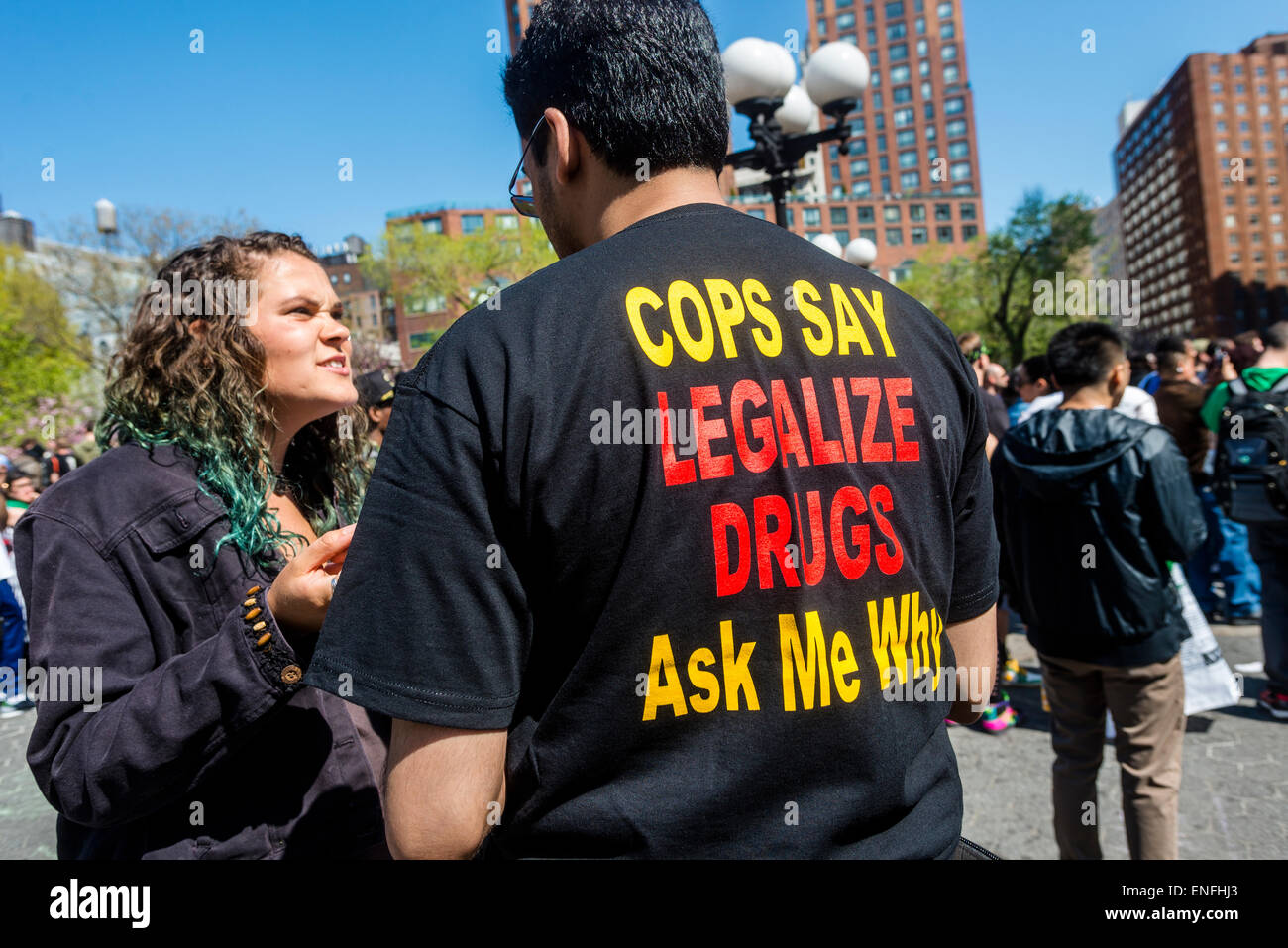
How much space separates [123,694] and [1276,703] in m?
6.23

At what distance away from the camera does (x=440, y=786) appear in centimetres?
113

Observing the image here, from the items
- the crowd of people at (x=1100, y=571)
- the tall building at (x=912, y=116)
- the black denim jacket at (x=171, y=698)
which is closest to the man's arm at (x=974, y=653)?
the black denim jacket at (x=171, y=698)

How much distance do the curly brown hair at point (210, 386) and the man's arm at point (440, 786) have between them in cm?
90

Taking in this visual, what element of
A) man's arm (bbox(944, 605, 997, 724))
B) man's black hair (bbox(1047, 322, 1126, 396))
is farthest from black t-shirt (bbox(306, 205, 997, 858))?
man's black hair (bbox(1047, 322, 1126, 396))

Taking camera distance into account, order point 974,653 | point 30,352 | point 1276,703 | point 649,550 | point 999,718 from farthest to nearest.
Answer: point 30,352, point 999,718, point 1276,703, point 974,653, point 649,550

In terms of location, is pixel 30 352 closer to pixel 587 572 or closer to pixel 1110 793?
pixel 1110 793

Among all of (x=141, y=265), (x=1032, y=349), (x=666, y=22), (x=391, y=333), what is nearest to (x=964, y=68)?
(x=1032, y=349)

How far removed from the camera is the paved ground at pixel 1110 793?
3.77 metres

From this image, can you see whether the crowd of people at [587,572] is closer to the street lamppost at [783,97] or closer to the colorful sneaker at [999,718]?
the colorful sneaker at [999,718]

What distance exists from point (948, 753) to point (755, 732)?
0.48 meters

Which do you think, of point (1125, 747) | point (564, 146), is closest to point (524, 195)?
point (564, 146)

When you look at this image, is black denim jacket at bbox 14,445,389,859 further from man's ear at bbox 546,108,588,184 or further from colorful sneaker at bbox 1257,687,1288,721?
colorful sneaker at bbox 1257,687,1288,721

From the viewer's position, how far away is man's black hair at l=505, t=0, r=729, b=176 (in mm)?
Result: 1309

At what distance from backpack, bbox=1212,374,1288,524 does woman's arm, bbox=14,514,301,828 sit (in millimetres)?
5429
